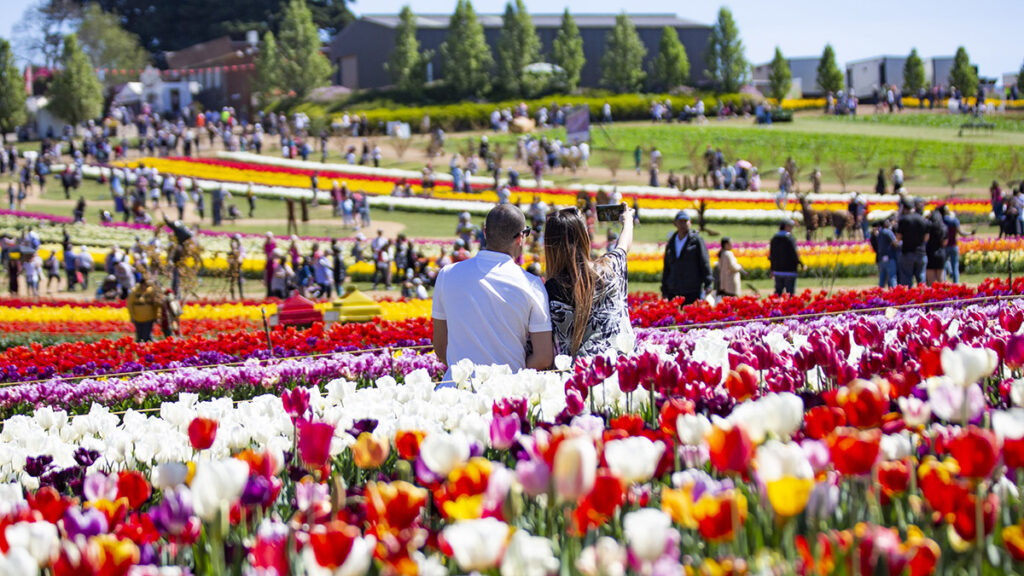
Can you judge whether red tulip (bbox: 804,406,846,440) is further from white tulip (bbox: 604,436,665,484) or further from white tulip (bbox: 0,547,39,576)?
white tulip (bbox: 0,547,39,576)

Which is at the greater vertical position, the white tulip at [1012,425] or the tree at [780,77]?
the tree at [780,77]

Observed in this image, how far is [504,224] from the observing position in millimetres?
5062

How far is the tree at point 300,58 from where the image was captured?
6203 cm

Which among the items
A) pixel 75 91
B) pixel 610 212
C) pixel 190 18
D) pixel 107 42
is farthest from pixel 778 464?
pixel 190 18

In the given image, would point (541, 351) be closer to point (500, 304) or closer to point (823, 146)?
point (500, 304)

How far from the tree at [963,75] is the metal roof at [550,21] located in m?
16.5

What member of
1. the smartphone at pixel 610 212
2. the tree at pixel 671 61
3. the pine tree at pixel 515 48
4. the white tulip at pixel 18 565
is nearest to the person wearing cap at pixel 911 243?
the smartphone at pixel 610 212

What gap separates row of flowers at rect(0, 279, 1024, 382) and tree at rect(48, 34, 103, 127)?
46.7m

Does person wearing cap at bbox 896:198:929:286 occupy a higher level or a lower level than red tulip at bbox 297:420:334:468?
lower

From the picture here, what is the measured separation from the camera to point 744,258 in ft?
71.6

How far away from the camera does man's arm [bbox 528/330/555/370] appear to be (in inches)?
201

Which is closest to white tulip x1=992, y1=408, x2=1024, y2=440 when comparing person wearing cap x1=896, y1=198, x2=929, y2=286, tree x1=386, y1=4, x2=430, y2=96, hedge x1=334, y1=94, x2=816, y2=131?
person wearing cap x1=896, y1=198, x2=929, y2=286

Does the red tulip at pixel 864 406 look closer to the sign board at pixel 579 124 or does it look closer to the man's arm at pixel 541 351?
the man's arm at pixel 541 351

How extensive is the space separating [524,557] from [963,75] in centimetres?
6543
